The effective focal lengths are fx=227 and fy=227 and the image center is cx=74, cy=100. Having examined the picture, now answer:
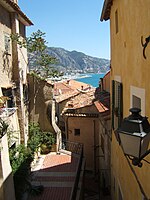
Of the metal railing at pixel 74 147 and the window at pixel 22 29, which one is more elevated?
the window at pixel 22 29

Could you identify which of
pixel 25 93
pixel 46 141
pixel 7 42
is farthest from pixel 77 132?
pixel 7 42

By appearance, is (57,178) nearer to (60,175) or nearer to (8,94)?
(60,175)

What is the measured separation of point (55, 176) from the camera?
13969 mm

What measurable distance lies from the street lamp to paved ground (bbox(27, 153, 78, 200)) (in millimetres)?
9729

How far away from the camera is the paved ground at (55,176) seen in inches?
468

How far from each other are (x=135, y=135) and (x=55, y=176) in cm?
1217

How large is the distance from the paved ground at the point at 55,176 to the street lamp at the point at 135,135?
973 centimetres

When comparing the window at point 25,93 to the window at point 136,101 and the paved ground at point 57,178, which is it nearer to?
the paved ground at point 57,178

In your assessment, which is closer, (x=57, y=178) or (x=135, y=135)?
(x=135, y=135)

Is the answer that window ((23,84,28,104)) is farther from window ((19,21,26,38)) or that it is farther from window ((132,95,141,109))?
window ((132,95,141,109))

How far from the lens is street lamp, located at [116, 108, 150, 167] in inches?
109

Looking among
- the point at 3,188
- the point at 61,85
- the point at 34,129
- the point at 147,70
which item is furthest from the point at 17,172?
the point at 61,85

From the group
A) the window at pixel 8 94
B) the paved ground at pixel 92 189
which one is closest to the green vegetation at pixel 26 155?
the window at pixel 8 94

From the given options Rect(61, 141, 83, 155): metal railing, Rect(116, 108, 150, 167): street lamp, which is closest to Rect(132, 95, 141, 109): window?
Rect(116, 108, 150, 167): street lamp
